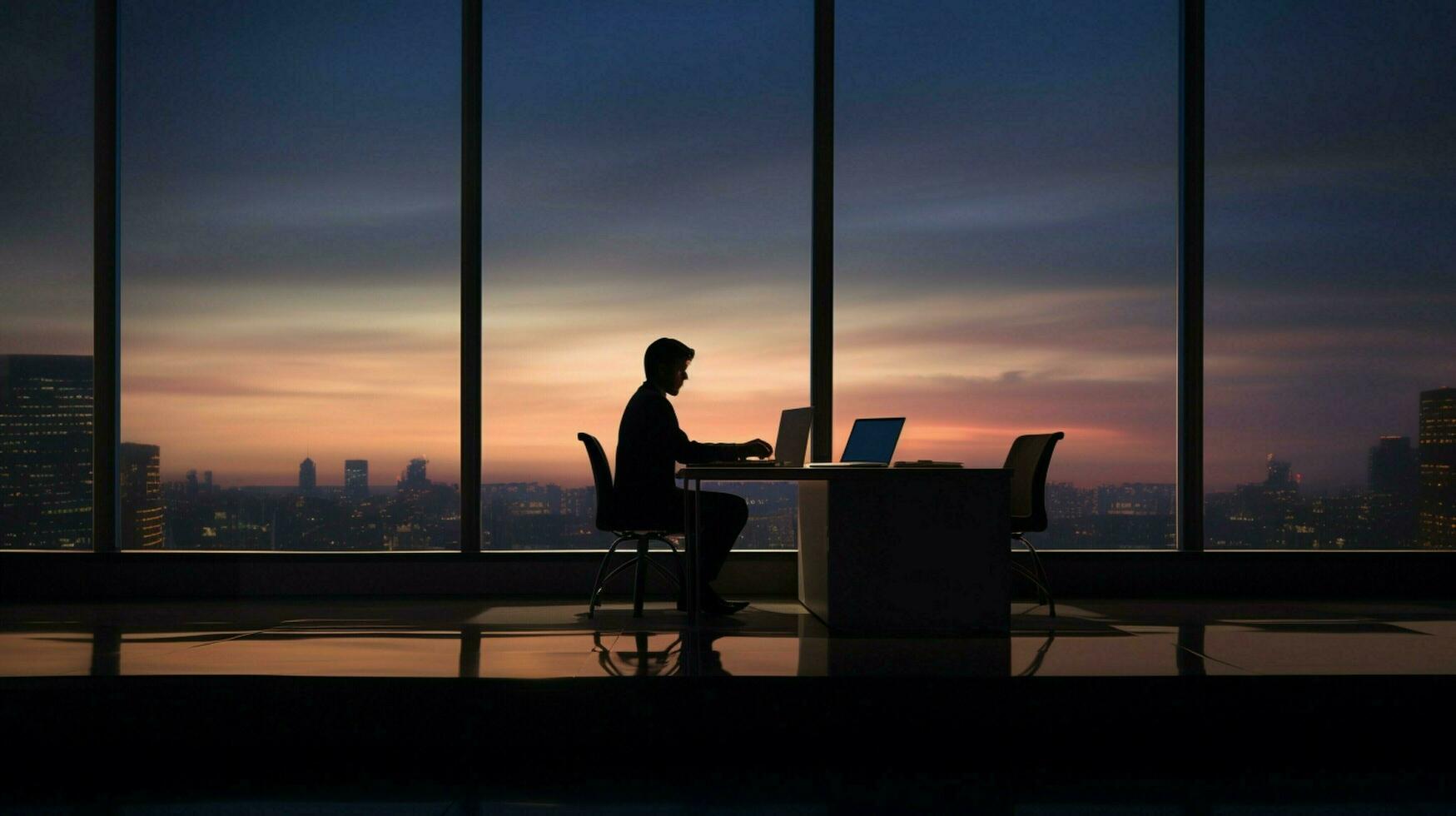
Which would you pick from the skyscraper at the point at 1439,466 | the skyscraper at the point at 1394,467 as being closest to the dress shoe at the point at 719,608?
the skyscraper at the point at 1394,467

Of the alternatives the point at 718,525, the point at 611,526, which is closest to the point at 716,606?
the point at 718,525

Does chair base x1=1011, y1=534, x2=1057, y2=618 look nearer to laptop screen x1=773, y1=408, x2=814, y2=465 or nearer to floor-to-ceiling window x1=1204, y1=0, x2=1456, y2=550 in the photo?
laptop screen x1=773, y1=408, x2=814, y2=465

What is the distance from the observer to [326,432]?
20.1 feet

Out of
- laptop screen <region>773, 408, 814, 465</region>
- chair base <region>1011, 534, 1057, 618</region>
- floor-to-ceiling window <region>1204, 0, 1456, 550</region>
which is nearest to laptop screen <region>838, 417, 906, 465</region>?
laptop screen <region>773, 408, 814, 465</region>

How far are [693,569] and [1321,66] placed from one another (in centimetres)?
472

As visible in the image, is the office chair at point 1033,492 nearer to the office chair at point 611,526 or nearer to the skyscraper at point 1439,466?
the office chair at point 611,526

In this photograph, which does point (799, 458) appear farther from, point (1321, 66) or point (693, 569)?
point (1321, 66)

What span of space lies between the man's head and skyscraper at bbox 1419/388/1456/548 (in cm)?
440

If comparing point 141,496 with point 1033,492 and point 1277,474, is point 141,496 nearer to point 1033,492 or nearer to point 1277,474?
point 1033,492

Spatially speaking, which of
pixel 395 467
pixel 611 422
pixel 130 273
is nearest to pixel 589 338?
pixel 611 422

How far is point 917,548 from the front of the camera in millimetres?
4379

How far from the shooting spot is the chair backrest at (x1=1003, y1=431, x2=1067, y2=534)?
5070 mm

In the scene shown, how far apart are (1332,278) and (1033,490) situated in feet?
8.76

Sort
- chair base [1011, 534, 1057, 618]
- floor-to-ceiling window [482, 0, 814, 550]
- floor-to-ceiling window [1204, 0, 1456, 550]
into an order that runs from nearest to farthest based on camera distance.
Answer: chair base [1011, 534, 1057, 618] → floor-to-ceiling window [482, 0, 814, 550] → floor-to-ceiling window [1204, 0, 1456, 550]
